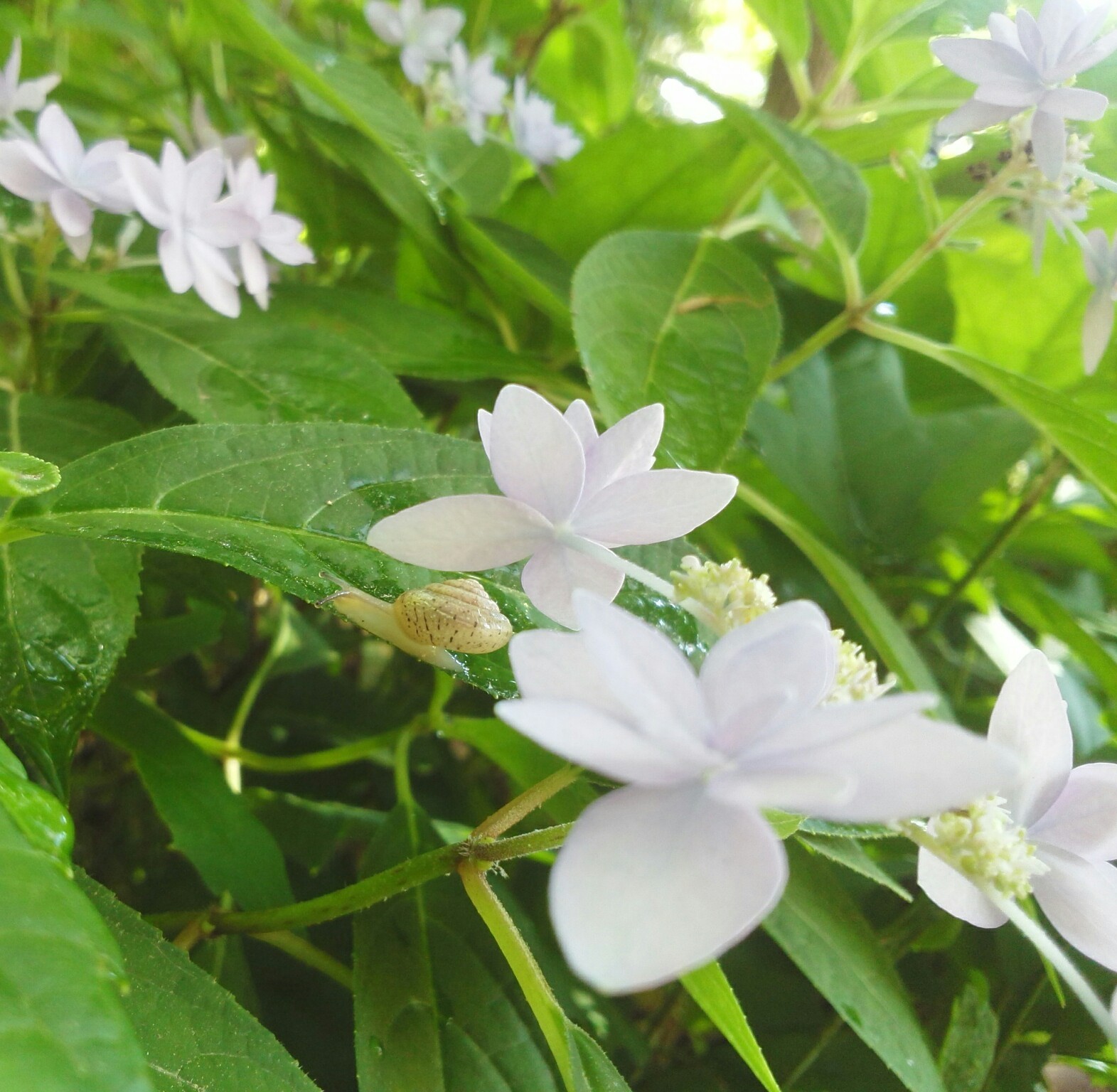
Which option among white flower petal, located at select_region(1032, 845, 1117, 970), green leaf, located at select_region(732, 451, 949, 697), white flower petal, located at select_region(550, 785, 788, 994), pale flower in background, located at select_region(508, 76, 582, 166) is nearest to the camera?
white flower petal, located at select_region(550, 785, 788, 994)

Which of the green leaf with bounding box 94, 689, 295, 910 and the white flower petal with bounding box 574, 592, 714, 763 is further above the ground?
the white flower petal with bounding box 574, 592, 714, 763

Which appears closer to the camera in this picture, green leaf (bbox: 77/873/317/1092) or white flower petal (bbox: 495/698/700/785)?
white flower petal (bbox: 495/698/700/785)

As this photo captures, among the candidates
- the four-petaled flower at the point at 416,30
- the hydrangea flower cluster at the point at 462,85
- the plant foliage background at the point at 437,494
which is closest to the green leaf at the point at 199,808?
the plant foliage background at the point at 437,494

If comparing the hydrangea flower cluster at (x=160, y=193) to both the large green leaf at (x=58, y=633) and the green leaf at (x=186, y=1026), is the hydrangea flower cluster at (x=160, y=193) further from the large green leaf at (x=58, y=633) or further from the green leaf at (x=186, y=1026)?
the green leaf at (x=186, y=1026)

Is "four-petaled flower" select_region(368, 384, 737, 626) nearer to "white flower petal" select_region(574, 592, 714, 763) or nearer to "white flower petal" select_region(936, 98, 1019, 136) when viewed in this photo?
"white flower petal" select_region(574, 592, 714, 763)

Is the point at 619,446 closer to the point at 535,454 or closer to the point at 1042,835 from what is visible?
the point at 535,454

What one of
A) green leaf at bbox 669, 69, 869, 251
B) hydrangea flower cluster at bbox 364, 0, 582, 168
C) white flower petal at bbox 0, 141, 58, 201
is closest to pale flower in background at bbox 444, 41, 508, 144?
hydrangea flower cluster at bbox 364, 0, 582, 168
